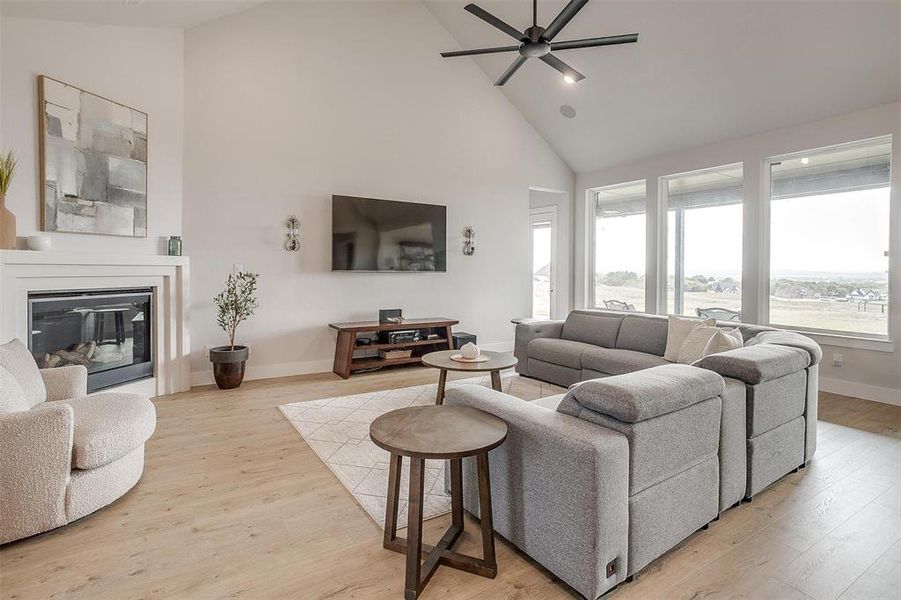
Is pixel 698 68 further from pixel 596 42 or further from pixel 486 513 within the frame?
pixel 486 513

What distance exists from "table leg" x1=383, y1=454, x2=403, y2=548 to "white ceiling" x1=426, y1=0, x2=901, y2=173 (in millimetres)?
4704

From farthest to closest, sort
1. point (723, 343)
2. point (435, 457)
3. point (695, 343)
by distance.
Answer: point (695, 343), point (723, 343), point (435, 457)

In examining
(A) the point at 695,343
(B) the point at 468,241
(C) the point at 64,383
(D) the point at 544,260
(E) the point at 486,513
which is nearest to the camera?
(E) the point at 486,513

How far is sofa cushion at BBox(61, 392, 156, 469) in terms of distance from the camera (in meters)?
2.07

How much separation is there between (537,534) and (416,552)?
0.48 meters

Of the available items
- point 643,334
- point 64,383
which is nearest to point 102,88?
point 64,383

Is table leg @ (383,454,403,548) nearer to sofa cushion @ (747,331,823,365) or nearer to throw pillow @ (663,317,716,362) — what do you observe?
sofa cushion @ (747,331,823,365)

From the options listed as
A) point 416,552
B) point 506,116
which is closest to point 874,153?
point 506,116

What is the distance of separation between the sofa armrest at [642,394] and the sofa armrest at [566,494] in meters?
0.09

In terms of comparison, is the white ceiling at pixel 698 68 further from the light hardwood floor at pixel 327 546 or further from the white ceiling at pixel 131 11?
the light hardwood floor at pixel 327 546

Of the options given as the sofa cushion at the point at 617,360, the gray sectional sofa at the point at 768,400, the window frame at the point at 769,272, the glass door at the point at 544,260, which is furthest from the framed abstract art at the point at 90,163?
the window frame at the point at 769,272

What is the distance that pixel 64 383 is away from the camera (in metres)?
2.66

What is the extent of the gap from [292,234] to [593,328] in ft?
11.2

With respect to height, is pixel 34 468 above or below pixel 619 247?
below
